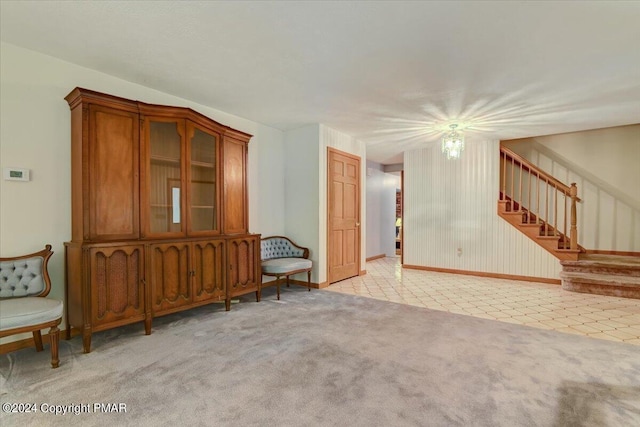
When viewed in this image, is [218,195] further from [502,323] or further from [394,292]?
[502,323]

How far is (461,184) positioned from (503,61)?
3.63 meters

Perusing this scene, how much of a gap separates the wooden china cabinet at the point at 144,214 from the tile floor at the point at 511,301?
2236 mm

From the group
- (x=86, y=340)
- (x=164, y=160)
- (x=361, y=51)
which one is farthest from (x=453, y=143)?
(x=86, y=340)

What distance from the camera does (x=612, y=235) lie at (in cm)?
560

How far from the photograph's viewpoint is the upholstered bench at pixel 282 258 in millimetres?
4367

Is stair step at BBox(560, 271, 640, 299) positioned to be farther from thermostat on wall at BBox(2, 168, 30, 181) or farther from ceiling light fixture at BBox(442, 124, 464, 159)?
thermostat on wall at BBox(2, 168, 30, 181)

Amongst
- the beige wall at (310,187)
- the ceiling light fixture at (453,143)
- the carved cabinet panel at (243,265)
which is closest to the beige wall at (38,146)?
the carved cabinet panel at (243,265)

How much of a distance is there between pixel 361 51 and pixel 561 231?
18.3 feet

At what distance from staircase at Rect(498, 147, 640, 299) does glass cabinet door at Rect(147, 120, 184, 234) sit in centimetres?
553

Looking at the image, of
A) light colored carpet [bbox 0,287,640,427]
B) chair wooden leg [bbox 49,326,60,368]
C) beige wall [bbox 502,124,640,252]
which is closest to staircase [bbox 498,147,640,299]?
beige wall [bbox 502,124,640,252]

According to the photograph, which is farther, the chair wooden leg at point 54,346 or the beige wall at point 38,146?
the beige wall at point 38,146

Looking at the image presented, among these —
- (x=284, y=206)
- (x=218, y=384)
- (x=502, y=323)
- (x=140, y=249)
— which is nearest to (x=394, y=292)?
(x=502, y=323)

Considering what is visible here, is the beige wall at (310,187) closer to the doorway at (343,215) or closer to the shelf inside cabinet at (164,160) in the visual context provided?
the doorway at (343,215)

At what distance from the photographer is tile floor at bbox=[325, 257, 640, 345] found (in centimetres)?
331
